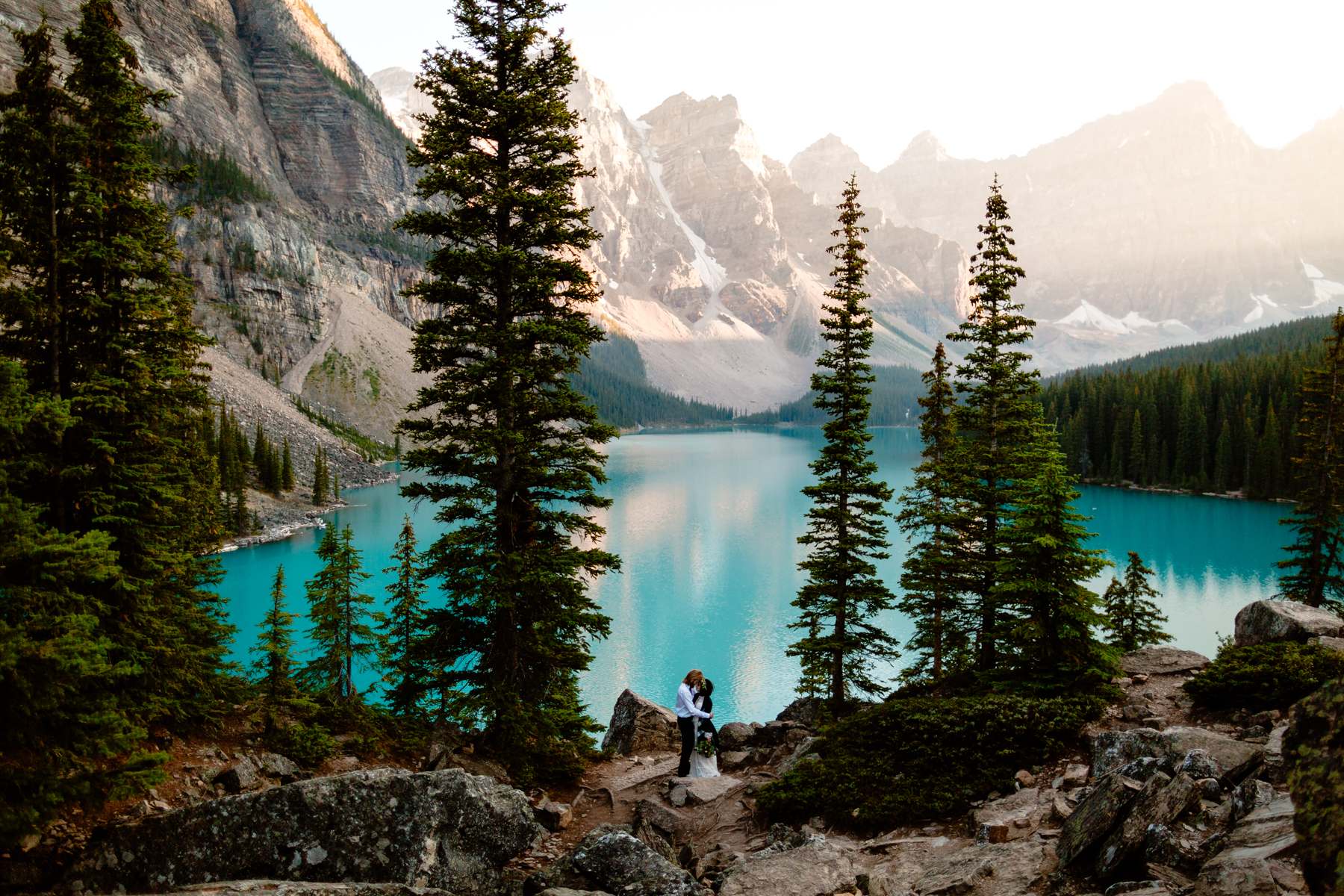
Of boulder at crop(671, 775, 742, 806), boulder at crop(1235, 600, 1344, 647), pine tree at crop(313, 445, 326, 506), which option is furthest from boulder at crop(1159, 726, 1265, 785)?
pine tree at crop(313, 445, 326, 506)

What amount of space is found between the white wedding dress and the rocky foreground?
11.1 feet

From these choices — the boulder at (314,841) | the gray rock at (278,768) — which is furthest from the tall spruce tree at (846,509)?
the boulder at (314,841)

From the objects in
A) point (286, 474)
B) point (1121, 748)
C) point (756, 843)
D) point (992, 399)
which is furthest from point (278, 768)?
point (286, 474)

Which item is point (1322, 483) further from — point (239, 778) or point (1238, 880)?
point (239, 778)

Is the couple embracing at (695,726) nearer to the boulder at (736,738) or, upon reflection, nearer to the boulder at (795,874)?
the boulder at (736,738)

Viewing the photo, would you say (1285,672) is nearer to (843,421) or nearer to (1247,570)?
(843,421)

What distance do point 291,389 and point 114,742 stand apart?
157 m

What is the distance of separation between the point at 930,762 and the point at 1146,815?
508 centimetres

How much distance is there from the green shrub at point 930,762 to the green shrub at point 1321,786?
6.66 m

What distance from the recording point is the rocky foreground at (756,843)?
22.5 ft

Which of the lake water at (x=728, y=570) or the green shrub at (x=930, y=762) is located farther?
the lake water at (x=728, y=570)

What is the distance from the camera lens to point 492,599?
564 inches

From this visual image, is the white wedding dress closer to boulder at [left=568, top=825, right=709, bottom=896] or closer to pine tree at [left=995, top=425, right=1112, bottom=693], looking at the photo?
boulder at [left=568, top=825, right=709, bottom=896]

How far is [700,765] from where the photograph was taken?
15016 millimetres
